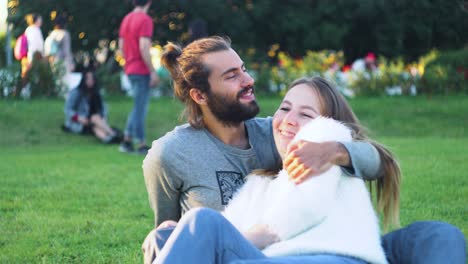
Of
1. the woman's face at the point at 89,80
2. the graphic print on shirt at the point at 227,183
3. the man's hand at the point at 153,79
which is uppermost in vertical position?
the graphic print on shirt at the point at 227,183

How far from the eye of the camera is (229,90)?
4656mm

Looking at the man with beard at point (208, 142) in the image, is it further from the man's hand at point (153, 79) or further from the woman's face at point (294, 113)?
the man's hand at point (153, 79)

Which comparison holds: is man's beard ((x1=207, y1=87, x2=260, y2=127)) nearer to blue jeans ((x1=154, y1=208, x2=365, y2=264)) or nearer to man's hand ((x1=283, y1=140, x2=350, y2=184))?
man's hand ((x1=283, y1=140, x2=350, y2=184))

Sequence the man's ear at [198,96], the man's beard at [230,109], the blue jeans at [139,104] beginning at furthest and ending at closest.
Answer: the blue jeans at [139,104], the man's ear at [198,96], the man's beard at [230,109]

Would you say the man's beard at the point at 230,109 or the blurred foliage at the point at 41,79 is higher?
the man's beard at the point at 230,109

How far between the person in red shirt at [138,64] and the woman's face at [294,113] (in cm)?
719

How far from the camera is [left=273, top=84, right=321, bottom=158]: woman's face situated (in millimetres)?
4270

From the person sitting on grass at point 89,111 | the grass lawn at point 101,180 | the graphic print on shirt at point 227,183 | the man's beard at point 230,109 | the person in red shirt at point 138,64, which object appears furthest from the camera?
the person sitting on grass at point 89,111

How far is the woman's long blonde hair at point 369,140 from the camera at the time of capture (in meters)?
4.32

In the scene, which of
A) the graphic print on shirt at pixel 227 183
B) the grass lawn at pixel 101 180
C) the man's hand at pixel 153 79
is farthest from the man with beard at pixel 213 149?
the man's hand at pixel 153 79

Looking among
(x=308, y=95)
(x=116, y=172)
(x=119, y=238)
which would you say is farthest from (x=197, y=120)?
(x=116, y=172)

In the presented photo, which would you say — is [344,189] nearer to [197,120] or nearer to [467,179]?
[197,120]

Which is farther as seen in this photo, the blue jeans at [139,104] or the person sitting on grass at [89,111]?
the person sitting on grass at [89,111]

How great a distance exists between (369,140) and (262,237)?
2.72 feet
